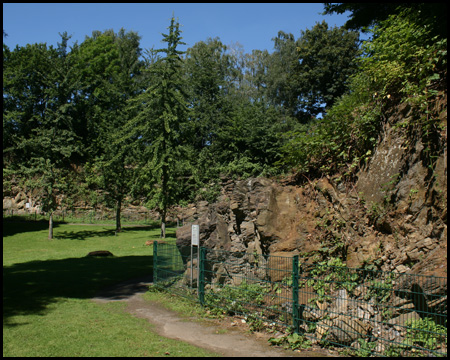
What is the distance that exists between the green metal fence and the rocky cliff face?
0.37 meters

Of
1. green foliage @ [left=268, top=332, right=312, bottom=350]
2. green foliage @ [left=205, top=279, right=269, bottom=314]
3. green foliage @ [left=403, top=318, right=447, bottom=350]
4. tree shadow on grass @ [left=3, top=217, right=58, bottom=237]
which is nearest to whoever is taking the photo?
green foliage @ [left=403, top=318, right=447, bottom=350]

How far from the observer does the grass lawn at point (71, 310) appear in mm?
6172

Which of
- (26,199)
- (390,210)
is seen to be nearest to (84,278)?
(390,210)

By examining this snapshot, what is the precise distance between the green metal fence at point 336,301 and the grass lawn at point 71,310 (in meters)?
1.64

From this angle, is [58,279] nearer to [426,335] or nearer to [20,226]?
[426,335]

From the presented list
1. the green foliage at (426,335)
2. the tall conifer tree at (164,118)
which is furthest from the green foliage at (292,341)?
the tall conifer tree at (164,118)

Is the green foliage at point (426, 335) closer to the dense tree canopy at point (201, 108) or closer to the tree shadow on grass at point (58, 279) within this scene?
the dense tree canopy at point (201, 108)

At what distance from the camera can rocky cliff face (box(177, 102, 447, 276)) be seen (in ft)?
21.4

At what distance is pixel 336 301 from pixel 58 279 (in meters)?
8.99

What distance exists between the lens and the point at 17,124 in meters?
36.2

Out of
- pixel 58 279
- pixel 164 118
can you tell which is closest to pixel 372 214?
pixel 58 279

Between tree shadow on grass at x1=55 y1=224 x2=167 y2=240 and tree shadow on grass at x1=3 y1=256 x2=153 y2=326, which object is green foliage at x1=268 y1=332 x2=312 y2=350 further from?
tree shadow on grass at x1=55 y1=224 x2=167 y2=240

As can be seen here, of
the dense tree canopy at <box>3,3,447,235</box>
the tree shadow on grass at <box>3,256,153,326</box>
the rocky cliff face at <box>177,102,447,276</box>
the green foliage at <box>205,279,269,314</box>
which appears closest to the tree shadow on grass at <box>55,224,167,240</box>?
the dense tree canopy at <box>3,3,447,235</box>

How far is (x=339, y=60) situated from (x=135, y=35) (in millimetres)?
29001
